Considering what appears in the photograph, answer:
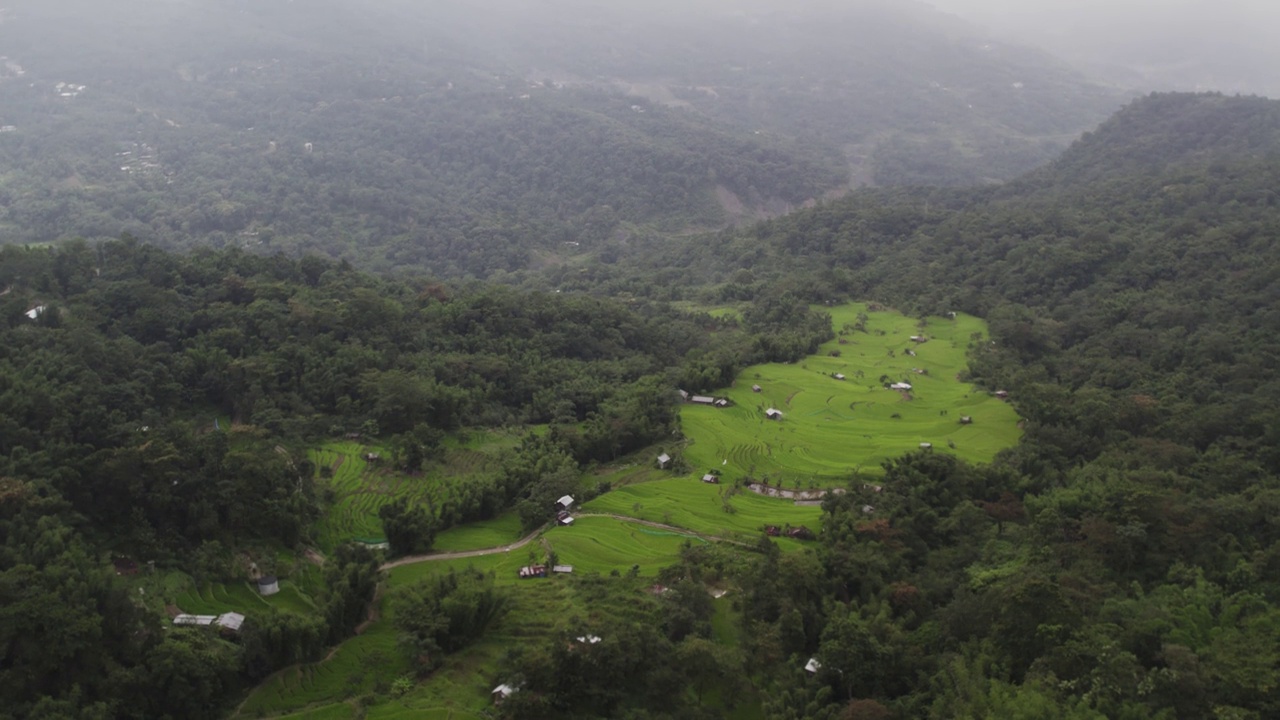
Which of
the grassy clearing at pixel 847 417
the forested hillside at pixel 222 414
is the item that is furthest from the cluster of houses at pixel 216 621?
the grassy clearing at pixel 847 417

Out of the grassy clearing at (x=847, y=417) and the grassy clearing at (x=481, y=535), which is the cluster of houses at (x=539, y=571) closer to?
the grassy clearing at (x=481, y=535)

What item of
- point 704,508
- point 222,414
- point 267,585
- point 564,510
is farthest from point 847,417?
point 222,414

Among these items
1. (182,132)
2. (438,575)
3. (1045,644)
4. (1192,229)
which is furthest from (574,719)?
(182,132)

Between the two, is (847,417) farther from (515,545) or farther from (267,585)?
(267,585)

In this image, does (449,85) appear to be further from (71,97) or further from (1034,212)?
(1034,212)

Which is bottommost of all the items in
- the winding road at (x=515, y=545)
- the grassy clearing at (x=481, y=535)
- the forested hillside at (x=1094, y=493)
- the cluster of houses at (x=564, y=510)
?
the grassy clearing at (x=481, y=535)

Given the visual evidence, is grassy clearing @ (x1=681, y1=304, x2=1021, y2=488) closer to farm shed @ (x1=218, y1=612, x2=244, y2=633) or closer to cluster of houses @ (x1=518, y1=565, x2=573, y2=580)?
cluster of houses @ (x1=518, y1=565, x2=573, y2=580)
